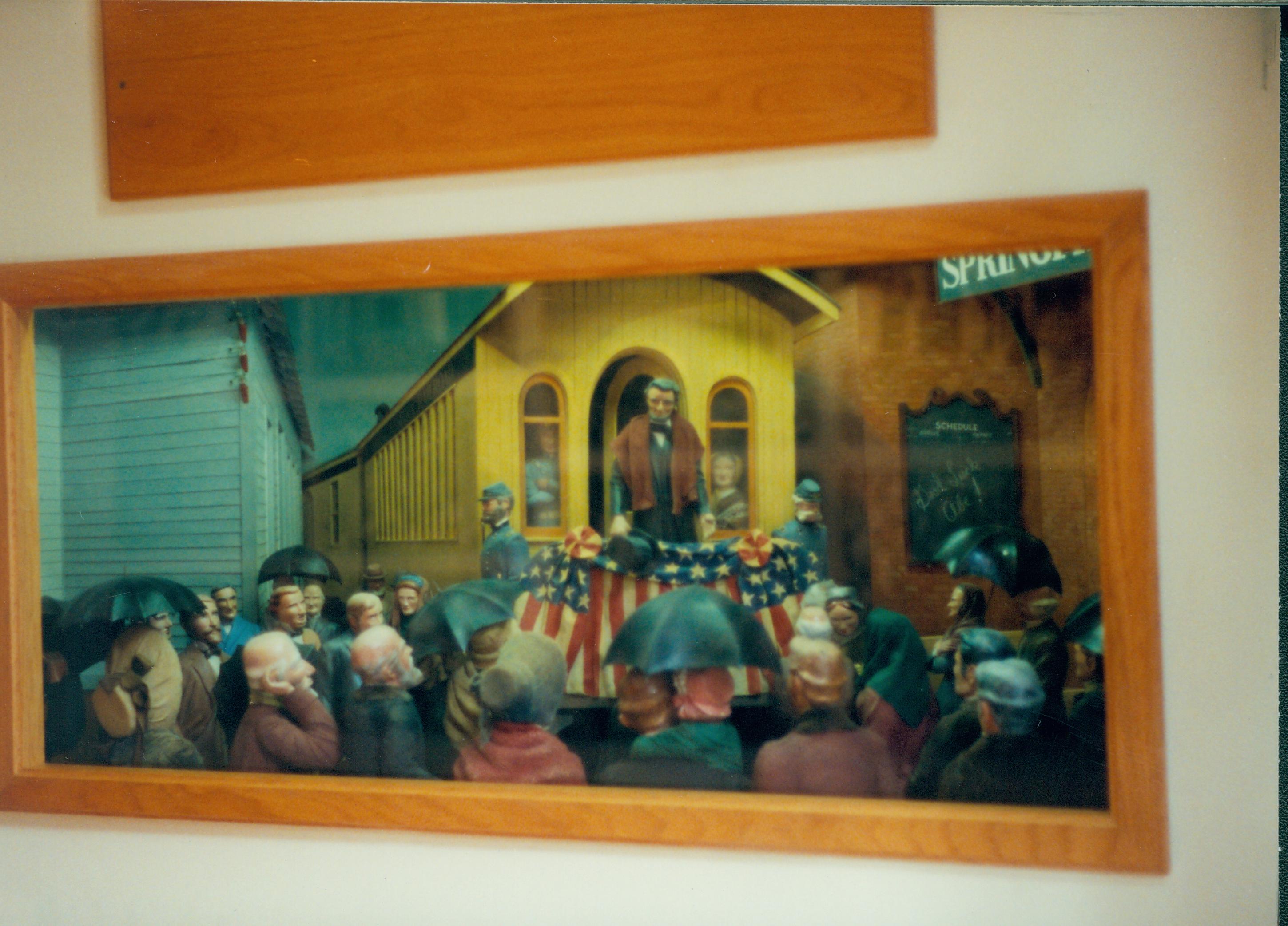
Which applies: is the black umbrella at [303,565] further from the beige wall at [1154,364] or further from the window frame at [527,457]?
the beige wall at [1154,364]

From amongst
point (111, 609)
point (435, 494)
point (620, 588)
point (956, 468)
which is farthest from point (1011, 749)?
point (111, 609)

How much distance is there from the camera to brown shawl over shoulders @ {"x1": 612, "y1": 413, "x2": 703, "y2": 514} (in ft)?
4.55

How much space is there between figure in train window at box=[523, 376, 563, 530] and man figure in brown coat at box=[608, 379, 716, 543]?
103mm

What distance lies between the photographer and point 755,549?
4.51ft

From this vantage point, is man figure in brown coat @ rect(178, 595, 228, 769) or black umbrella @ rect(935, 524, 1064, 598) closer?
black umbrella @ rect(935, 524, 1064, 598)

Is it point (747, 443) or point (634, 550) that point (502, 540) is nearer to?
point (634, 550)

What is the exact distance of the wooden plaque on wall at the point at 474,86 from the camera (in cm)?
134

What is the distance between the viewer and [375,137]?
144 cm

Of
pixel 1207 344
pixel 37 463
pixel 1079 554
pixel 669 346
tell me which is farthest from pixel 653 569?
pixel 37 463

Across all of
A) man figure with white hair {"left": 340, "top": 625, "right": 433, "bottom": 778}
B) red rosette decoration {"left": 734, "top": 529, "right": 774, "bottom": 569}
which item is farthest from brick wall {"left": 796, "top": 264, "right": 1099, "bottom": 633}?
man figure with white hair {"left": 340, "top": 625, "right": 433, "bottom": 778}

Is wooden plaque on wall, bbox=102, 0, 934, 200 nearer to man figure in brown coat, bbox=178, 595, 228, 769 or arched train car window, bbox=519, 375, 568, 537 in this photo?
arched train car window, bbox=519, 375, 568, 537

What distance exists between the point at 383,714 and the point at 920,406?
1.07m

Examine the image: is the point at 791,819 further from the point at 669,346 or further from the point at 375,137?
the point at 375,137

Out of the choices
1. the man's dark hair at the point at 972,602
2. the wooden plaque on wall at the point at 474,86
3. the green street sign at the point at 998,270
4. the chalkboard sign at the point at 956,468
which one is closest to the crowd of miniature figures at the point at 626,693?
the man's dark hair at the point at 972,602
